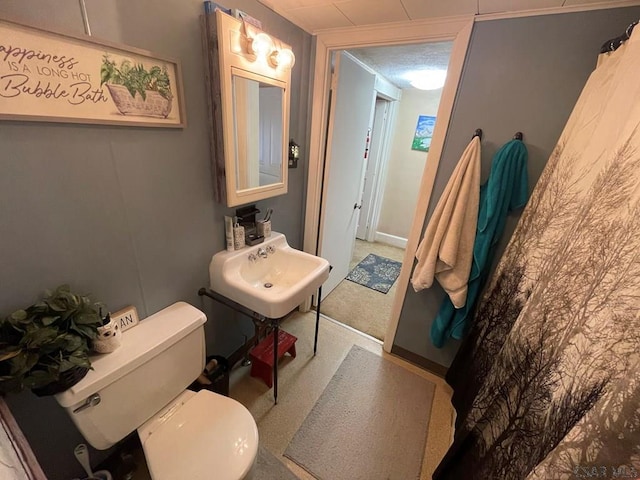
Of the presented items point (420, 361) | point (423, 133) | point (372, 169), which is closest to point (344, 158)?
point (372, 169)

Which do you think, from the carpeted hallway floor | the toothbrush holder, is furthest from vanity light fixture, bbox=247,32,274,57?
the carpeted hallway floor

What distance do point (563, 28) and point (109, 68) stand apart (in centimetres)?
176

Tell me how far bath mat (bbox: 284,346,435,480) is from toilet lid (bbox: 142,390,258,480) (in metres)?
0.48

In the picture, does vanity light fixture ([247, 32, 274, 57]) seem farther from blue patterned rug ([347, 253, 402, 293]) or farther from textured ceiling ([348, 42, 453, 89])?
blue patterned rug ([347, 253, 402, 293])

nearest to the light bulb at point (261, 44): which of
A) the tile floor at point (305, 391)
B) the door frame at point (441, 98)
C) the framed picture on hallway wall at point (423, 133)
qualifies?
the door frame at point (441, 98)

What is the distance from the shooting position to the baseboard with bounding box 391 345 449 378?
1.86 metres

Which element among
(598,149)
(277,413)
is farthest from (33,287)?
(598,149)

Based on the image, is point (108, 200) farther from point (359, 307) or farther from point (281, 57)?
point (359, 307)

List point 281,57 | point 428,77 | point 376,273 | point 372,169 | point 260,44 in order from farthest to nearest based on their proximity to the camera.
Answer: point 372,169
point 376,273
point 428,77
point 281,57
point 260,44

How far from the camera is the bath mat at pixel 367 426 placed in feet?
4.36

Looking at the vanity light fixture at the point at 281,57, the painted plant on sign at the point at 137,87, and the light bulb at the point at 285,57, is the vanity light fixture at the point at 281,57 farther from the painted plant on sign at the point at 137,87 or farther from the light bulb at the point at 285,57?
the painted plant on sign at the point at 137,87

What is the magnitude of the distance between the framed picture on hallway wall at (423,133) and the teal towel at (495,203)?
2291 millimetres

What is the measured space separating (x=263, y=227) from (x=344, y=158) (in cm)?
98

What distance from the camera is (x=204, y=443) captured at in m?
1.01
